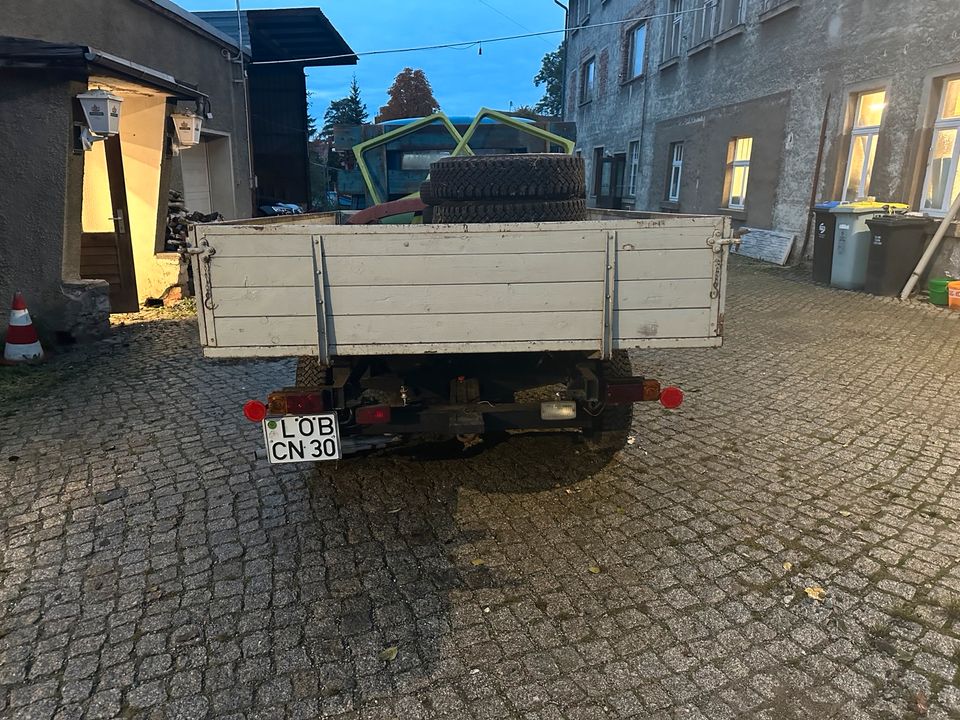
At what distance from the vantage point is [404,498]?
3.57 metres

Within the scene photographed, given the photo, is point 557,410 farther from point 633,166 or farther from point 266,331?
point 633,166

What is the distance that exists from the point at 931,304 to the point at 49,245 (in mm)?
10275

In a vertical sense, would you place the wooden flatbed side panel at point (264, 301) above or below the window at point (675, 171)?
below

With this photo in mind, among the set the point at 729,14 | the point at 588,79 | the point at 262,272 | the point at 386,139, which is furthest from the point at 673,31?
the point at 262,272

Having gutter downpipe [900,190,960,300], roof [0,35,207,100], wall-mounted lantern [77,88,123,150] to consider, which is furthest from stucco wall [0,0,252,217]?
gutter downpipe [900,190,960,300]

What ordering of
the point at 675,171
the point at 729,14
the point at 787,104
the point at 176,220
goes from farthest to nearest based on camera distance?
the point at 675,171, the point at 729,14, the point at 787,104, the point at 176,220

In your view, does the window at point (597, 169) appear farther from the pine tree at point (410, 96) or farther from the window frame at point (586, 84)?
the pine tree at point (410, 96)

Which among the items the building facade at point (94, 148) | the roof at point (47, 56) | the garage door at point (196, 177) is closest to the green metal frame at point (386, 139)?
the building facade at point (94, 148)

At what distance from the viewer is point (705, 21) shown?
14.7 metres

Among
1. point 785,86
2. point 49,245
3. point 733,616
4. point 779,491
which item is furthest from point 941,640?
point 785,86

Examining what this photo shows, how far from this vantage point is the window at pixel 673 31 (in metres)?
16.4

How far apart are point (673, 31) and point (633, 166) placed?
184 inches

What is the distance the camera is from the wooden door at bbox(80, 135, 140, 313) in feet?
27.8

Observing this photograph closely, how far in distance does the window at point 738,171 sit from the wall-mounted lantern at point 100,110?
11715 millimetres
